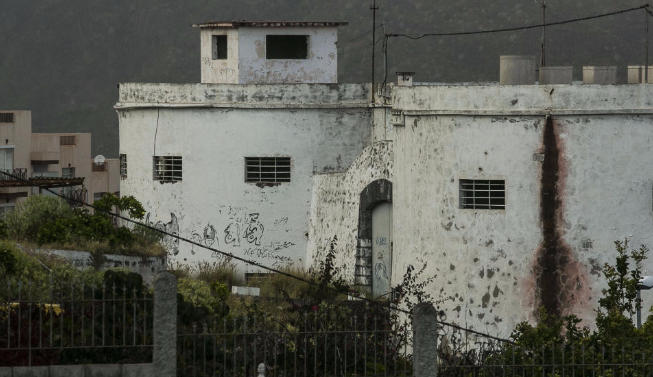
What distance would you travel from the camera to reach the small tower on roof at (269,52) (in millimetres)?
39031

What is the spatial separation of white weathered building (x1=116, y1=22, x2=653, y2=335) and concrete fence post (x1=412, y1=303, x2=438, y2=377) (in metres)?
9.25

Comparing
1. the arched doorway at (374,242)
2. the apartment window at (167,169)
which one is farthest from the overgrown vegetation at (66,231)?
the apartment window at (167,169)

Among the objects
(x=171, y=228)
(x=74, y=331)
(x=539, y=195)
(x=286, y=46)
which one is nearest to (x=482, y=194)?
(x=539, y=195)

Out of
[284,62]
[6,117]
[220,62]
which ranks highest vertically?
[6,117]

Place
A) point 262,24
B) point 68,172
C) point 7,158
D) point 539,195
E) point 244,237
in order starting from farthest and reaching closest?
1. point 68,172
2. point 7,158
3. point 262,24
4. point 244,237
5. point 539,195

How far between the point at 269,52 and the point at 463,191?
43.8 feet

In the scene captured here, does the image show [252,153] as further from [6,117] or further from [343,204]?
[6,117]

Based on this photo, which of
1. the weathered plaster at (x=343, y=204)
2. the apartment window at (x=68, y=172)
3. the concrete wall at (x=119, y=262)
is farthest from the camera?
the apartment window at (x=68, y=172)

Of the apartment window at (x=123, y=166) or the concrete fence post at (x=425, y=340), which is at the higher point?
the apartment window at (x=123, y=166)

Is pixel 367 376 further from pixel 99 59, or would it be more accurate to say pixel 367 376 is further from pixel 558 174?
pixel 99 59

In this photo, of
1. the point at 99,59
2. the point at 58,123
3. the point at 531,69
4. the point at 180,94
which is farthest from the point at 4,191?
the point at 99,59

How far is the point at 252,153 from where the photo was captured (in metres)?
36.4

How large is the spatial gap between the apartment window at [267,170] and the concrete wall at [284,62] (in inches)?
125

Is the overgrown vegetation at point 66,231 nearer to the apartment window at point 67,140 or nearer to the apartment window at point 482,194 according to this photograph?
the apartment window at point 482,194
